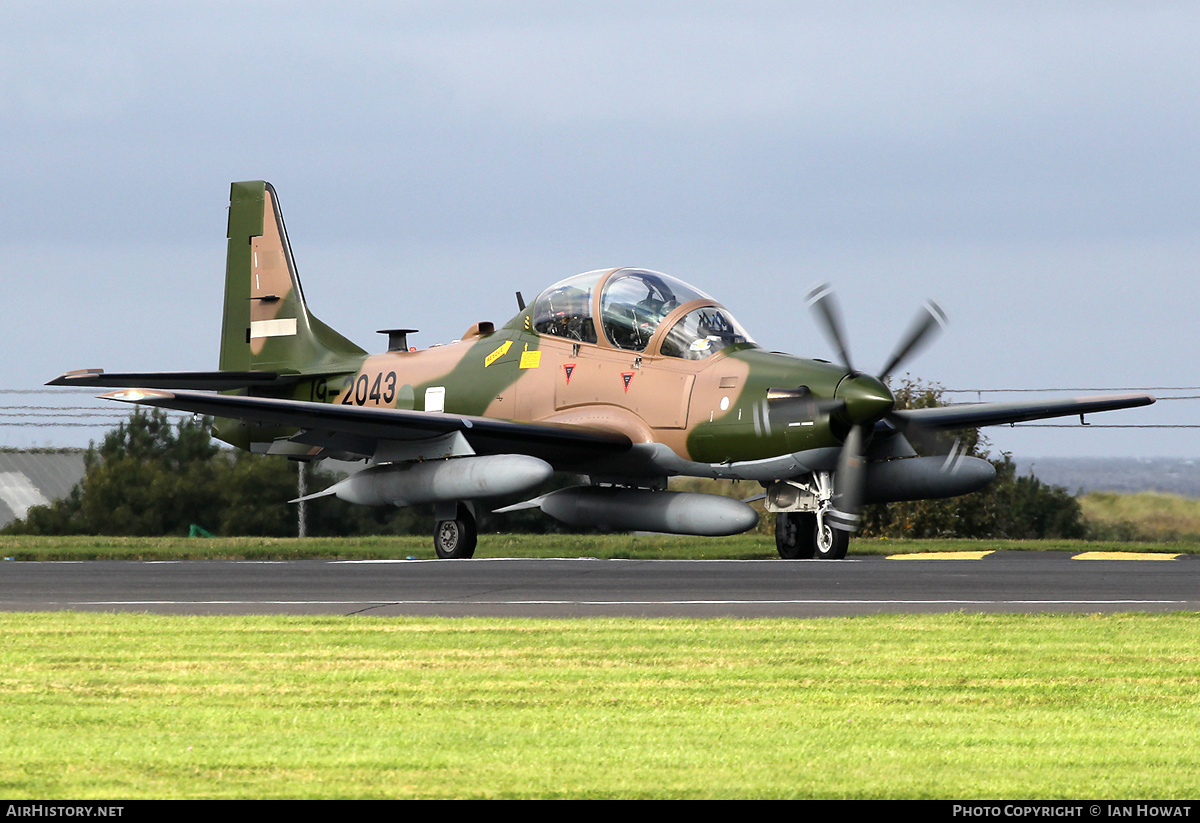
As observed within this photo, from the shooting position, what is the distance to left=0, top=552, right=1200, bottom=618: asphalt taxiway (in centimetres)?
1396

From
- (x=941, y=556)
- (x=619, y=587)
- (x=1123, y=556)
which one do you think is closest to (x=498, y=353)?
(x=941, y=556)

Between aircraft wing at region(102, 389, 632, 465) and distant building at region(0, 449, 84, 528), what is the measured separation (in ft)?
102

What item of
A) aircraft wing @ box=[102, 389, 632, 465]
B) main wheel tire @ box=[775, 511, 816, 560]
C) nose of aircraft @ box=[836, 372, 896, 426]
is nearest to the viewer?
nose of aircraft @ box=[836, 372, 896, 426]

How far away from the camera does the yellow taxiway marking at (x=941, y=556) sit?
910 inches

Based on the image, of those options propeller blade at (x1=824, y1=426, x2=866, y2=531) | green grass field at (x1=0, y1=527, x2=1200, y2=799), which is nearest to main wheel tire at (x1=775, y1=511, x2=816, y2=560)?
propeller blade at (x1=824, y1=426, x2=866, y2=531)

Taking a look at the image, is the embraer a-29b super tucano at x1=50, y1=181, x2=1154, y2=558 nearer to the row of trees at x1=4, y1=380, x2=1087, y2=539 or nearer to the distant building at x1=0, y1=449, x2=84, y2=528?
the row of trees at x1=4, y1=380, x2=1087, y2=539

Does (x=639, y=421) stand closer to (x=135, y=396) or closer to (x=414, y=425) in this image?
(x=414, y=425)

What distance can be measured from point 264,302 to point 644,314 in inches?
445

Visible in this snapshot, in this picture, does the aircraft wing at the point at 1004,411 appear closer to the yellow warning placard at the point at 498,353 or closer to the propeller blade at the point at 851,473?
the propeller blade at the point at 851,473

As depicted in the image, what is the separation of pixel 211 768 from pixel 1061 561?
17.0 meters

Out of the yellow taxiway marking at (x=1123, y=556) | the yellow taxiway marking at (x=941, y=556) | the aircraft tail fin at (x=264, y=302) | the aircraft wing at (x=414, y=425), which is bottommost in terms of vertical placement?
the yellow taxiway marking at (x=1123, y=556)

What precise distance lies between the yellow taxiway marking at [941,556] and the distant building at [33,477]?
35.1 metres

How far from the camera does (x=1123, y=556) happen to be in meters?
23.6

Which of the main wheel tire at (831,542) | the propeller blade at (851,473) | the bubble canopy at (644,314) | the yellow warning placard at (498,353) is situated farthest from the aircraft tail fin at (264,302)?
the propeller blade at (851,473)
